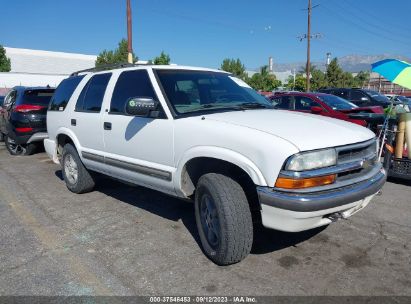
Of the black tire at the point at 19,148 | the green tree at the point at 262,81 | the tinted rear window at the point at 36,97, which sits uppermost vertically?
the green tree at the point at 262,81

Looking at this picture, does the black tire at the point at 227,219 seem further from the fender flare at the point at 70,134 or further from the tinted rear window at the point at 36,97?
the tinted rear window at the point at 36,97

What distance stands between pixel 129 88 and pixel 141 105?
84cm

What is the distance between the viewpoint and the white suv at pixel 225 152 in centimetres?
293

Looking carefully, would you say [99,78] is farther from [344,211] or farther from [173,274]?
[344,211]

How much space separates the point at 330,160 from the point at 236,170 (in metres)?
0.82

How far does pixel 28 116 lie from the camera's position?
28.8 feet

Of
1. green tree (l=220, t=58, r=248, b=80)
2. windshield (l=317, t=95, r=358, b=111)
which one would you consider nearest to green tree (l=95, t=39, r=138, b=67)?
green tree (l=220, t=58, r=248, b=80)

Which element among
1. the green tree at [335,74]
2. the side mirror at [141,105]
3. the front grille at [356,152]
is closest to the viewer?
the front grille at [356,152]

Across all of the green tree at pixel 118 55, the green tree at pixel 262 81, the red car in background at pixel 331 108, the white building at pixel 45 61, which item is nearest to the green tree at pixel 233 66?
the green tree at pixel 262 81

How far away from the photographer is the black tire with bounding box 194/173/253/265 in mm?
3133

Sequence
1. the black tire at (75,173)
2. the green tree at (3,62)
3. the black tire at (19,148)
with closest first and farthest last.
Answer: the black tire at (75,173) → the black tire at (19,148) → the green tree at (3,62)

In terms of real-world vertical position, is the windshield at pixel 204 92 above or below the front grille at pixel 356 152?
above

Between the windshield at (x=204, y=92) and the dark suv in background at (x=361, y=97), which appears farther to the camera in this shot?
the dark suv in background at (x=361, y=97)

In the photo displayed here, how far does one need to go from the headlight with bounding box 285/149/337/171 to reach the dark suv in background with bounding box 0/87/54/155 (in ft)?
24.8
